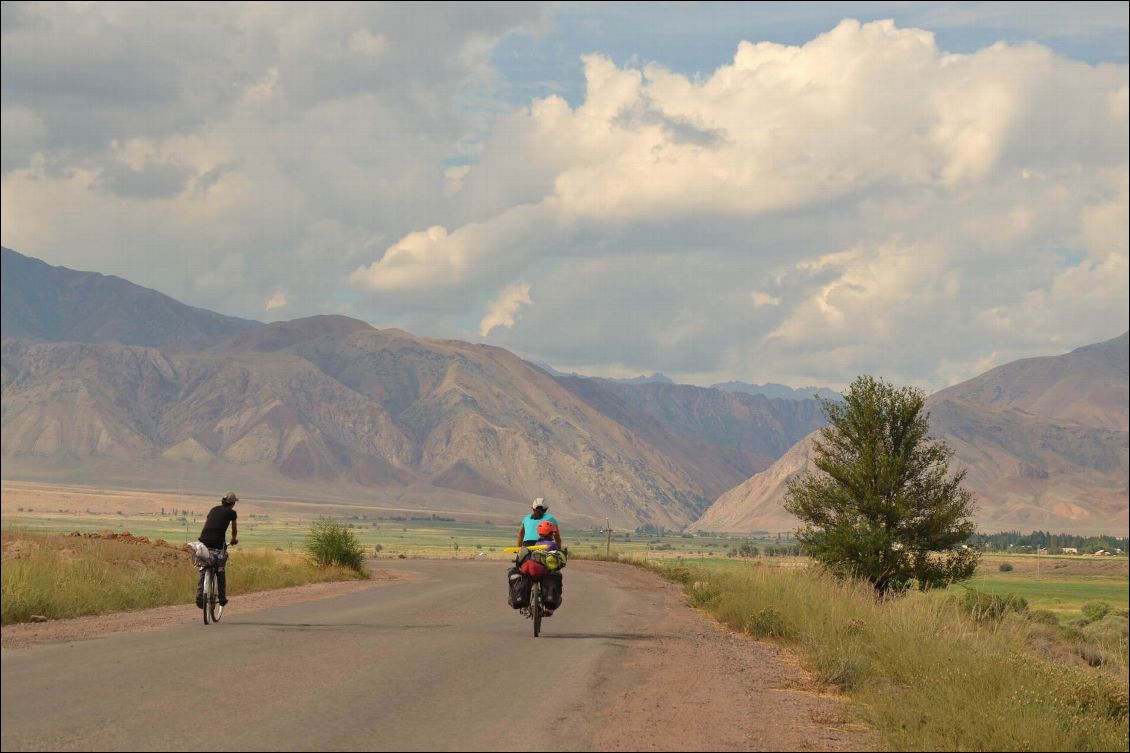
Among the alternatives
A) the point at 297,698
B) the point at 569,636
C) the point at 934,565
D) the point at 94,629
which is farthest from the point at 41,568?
the point at 934,565

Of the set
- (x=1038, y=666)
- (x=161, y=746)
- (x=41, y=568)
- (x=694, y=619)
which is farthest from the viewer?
(x=694, y=619)

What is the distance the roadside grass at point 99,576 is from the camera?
21438mm

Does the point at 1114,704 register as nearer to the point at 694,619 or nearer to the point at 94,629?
the point at 694,619

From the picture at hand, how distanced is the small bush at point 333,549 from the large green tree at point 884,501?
1547cm

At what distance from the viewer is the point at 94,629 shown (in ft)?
62.3

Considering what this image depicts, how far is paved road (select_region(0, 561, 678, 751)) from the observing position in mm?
10156

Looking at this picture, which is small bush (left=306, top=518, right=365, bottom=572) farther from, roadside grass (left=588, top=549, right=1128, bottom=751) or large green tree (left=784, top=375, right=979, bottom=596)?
roadside grass (left=588, top=549, right=1128, bottom=751)

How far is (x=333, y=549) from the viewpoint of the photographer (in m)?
42.2

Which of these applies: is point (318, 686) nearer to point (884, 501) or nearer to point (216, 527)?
point (216, 527)

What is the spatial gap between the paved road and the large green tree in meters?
20.3

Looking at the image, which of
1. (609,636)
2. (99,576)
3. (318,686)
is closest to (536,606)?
(609,636)

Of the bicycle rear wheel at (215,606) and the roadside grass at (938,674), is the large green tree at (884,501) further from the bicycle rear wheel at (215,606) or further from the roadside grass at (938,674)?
the bicycle rear wheel at (215,606)

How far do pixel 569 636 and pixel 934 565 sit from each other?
2420cm

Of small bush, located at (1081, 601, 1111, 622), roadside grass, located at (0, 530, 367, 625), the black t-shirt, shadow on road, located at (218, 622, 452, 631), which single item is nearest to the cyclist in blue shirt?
shadow on road, located at (218, 622, 452, 631)
